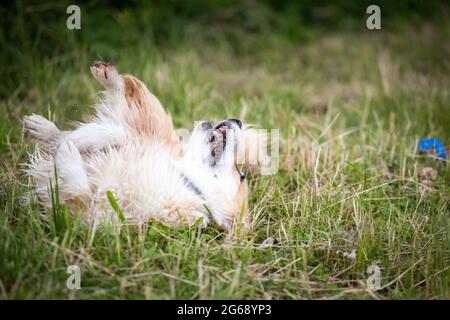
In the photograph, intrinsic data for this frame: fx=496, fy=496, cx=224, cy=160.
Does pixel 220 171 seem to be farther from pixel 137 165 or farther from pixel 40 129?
pixel 40 129

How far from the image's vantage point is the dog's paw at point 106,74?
118 inches

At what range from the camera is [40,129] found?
2.90 metres

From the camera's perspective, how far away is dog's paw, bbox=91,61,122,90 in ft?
9.87

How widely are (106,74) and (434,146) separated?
2.51 metres

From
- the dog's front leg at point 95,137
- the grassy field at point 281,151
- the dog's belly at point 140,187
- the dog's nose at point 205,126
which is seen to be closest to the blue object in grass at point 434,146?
the grassy field at point 281,151

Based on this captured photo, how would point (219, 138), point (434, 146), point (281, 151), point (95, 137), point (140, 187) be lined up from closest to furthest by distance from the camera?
point (140, 187) → point (95, 137) → point (219, 138) → point (281, 151) → point (434, 146)

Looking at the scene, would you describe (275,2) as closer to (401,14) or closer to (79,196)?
(401,14)

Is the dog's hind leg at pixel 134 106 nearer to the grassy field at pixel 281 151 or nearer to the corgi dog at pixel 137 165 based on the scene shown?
the corgi dog at pixel 137 165

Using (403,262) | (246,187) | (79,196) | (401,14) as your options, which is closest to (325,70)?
(401,14)

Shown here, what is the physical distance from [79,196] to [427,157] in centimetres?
258

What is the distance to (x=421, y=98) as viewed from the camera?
4785 millimetres

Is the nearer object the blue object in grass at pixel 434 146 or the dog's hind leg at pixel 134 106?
the dog's hind leg at pixel 134 106

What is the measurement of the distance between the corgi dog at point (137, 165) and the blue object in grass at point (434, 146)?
1.61 meters

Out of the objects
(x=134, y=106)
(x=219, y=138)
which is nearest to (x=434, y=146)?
(x=219, y=138)
